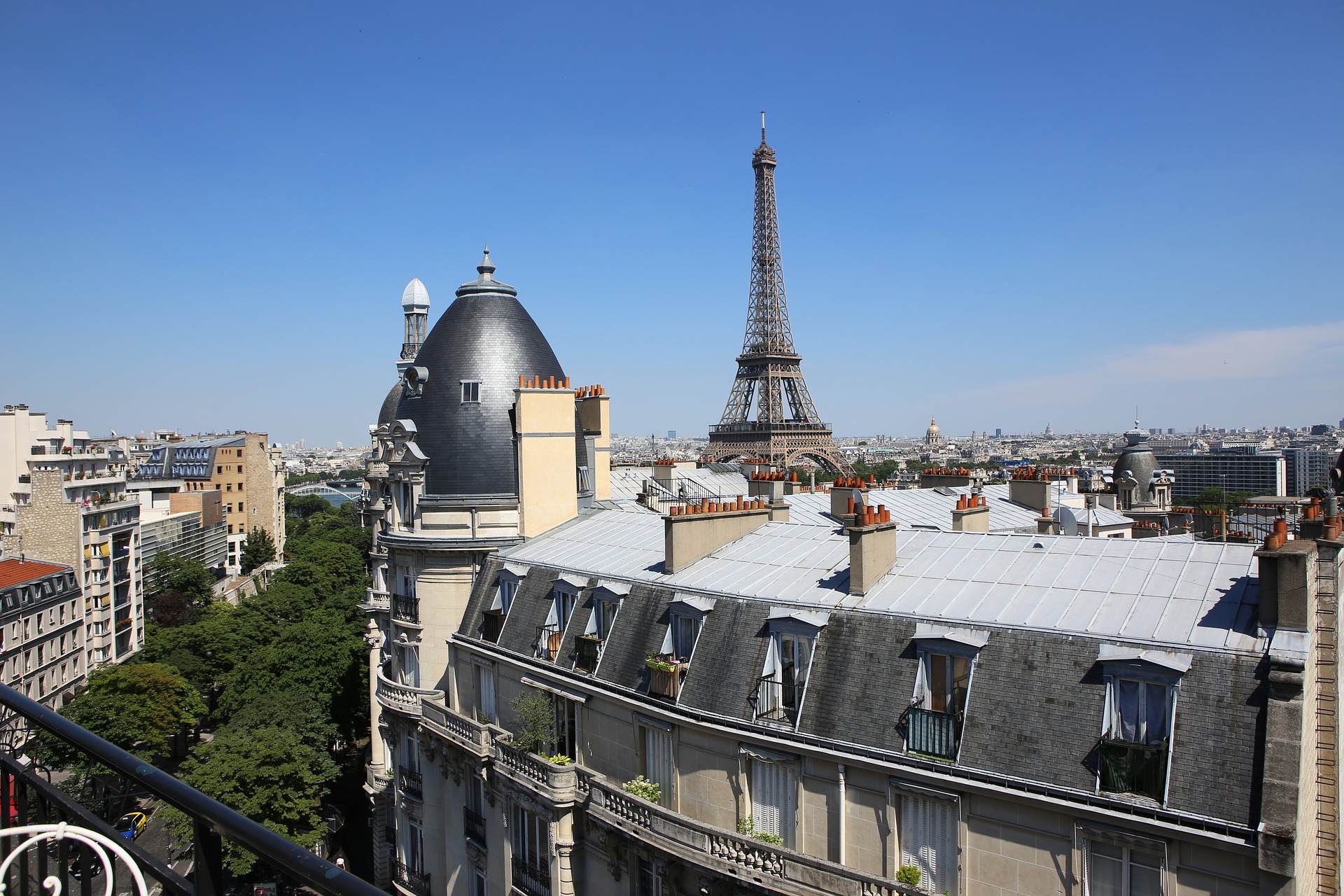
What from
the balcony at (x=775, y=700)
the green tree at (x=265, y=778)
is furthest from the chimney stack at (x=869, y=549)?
the green tree at (x=265, y=778)

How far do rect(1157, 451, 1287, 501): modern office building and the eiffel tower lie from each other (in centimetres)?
10179

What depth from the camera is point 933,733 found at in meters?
12.7

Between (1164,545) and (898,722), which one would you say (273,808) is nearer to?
(898,722)

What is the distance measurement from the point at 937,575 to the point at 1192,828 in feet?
18.0

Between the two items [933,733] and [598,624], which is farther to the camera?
[598,624]

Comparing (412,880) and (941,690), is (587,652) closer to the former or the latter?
(941,690)

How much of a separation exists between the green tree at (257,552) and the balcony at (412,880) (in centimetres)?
8811

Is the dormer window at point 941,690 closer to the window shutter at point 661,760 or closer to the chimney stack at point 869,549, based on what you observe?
the chimney stack at point 869,549

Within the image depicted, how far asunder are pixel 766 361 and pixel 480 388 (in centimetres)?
7618

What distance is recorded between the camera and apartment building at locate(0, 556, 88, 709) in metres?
49.2

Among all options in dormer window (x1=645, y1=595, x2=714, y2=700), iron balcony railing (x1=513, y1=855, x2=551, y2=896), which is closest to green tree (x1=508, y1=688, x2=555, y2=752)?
iron balcony railing (x1=513, y1=855, x2=551, y2=896)

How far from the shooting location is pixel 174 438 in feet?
494

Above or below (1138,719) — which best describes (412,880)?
below

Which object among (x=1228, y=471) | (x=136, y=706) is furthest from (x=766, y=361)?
(x=1228, y=471)
